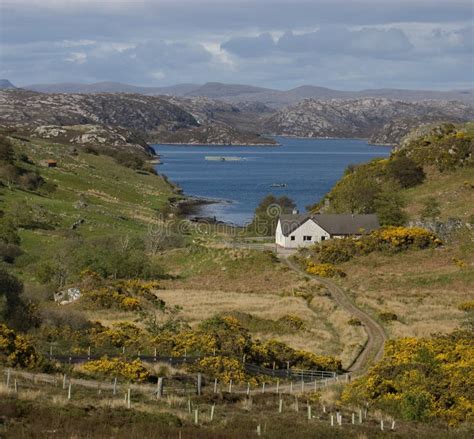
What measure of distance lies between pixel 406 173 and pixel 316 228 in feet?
61.1

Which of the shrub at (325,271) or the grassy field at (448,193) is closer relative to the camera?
the shrub at (325,271)

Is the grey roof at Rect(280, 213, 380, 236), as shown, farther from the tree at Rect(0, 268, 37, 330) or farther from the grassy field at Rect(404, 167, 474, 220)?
the tree at Rect(0, 268, 37, 330)

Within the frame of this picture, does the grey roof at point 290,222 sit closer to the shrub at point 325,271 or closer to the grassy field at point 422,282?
the grassy field at point 422,282

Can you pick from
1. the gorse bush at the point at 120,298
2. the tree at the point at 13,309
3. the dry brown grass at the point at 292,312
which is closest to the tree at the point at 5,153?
the dry brown grass at the point at 292,312

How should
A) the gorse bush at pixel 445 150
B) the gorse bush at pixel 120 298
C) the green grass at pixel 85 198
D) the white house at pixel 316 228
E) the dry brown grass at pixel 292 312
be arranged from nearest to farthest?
the dry brown grass at pixel 292 312 < the gorse bush at pixel 120 298 < the white house at pixel 316 228 < the green grass at pixel 85 198 < the gorse bush at pixel 445 150

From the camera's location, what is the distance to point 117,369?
88.5 feet

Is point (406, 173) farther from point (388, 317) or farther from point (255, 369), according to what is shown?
point (255, 369)

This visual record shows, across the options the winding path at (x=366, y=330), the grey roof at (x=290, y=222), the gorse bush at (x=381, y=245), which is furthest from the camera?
the grey roof at (x=290, y=222)

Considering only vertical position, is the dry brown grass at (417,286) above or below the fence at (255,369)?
below

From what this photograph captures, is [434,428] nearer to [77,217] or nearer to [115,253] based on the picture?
[115,253]

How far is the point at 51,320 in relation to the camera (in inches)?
1517

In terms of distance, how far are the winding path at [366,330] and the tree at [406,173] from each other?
95.8ft

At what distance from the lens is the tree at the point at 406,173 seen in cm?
8861

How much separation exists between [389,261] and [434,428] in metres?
43.3
